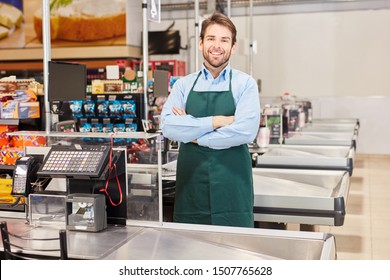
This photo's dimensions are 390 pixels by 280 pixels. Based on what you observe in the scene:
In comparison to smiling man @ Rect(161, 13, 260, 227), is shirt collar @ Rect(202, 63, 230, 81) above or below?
above

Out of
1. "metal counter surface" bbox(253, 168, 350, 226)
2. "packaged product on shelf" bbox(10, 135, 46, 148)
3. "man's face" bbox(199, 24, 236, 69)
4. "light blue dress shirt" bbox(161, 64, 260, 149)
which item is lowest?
"metal counter surface" bbox(253, 168, 350, 226)

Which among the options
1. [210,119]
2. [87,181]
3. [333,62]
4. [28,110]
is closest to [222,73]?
[210,119]

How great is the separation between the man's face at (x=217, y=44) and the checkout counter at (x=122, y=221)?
540 millimetres

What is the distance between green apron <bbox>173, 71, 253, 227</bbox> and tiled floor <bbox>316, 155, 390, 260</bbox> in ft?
7.40

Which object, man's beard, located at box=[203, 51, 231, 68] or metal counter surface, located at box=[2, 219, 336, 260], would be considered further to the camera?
man's beard, located at box=[203, 51, 231, 68]

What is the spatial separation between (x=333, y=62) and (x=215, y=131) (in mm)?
9710

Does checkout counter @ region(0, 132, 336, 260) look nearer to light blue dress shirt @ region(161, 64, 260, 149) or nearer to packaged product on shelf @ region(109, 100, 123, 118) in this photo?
light blue dress shirt @ region(161, 64, 260, 149)

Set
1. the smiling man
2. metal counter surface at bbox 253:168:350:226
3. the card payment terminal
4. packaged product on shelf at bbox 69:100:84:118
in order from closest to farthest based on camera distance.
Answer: the card payment terminal
the smiling man
metal counter surface at bbox 253:168:350:226
packaged product on shelf at bbox 69:100:84:118

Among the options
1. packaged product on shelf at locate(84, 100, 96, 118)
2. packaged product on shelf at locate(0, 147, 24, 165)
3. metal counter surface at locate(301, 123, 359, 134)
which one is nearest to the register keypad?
packaged product on shelf at locate(0, 147, 24, 165)

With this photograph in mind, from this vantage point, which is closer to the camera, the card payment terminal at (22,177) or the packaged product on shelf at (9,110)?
the card payment terminal at (22,177)

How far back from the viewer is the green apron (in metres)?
2.72

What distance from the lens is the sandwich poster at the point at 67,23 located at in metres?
11.1

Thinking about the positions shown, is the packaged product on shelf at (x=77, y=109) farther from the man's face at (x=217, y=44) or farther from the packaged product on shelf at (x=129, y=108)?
the man's face at (x=217, y=44)

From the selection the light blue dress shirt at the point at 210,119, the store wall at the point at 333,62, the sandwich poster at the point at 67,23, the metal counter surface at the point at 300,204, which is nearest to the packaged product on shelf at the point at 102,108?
the metal counter surface at the point at 300,204
